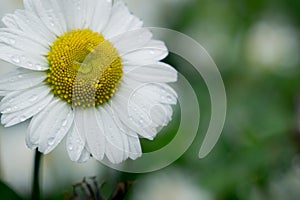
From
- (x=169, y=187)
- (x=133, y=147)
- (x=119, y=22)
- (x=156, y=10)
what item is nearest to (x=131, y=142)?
(x=133, y=147)

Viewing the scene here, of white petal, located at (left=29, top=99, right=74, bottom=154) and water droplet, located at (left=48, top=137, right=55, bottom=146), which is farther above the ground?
white petal, located at (left=29, top=99, right=74, bottom=154)

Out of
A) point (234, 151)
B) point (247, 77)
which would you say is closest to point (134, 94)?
point (234, 151)

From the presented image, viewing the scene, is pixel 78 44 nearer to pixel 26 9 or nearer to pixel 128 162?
pixel 26 9

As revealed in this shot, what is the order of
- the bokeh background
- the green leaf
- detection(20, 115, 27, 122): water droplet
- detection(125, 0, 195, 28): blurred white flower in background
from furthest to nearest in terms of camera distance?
detection(125, 0, 195, 28): blurred white flower in background, the bokeh background, the green leaf, detection(20, 115, 27, 122): water droplet

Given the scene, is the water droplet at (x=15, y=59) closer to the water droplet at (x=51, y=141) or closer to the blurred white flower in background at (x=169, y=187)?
the water droplet at (x=51, y=141)

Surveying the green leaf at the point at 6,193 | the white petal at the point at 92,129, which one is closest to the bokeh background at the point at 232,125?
the green leaf at the point at 6,193

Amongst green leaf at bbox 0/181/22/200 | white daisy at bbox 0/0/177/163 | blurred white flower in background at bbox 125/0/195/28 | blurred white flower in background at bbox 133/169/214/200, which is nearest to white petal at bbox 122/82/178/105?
white daisy at bbox 0/0/177/163

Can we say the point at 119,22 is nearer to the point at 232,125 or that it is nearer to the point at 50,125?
the point at 50,125

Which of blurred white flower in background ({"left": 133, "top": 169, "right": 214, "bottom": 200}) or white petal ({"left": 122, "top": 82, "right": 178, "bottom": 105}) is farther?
blurred white flower in background ({"left": 133, "top": 169, "right": 214, "bottom": 200})

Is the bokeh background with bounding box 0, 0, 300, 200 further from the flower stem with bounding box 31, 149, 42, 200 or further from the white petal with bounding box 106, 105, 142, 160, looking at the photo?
the white petal with bounding box 106, 105, 142, 160
